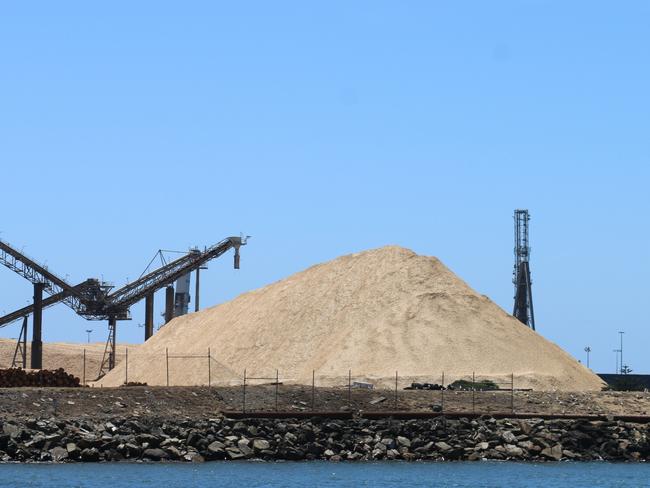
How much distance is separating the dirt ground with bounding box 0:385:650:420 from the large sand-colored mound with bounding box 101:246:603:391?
989 centimetres

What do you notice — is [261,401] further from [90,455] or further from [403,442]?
[90,455]

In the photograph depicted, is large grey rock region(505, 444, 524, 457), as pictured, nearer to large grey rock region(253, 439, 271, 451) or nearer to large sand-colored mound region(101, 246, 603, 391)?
large grey rock region(253, 439, 271, 451)

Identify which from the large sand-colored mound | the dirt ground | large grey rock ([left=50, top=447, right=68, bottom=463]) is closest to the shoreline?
large grey rock ([left=50, top=447, right=68, bottom=463])

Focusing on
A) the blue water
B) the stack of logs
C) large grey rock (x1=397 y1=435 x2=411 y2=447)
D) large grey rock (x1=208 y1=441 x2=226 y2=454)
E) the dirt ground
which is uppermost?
the stack of logs

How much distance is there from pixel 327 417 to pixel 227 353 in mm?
27596

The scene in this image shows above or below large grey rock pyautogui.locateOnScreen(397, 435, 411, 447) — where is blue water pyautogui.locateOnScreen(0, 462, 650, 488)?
below

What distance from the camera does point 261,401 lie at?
6850 centimetres

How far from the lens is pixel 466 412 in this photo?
67.2 meters

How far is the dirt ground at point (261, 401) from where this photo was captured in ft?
208

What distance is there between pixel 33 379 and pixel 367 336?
22.5m

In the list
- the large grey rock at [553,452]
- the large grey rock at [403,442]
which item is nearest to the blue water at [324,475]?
the large grey rock at [553,452]

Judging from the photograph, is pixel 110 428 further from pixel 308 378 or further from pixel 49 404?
pixel 308 378

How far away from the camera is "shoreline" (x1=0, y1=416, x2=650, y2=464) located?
56469 millimetres

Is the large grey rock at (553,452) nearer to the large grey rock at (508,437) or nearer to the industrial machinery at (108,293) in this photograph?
the large grey rock at (508,437)
